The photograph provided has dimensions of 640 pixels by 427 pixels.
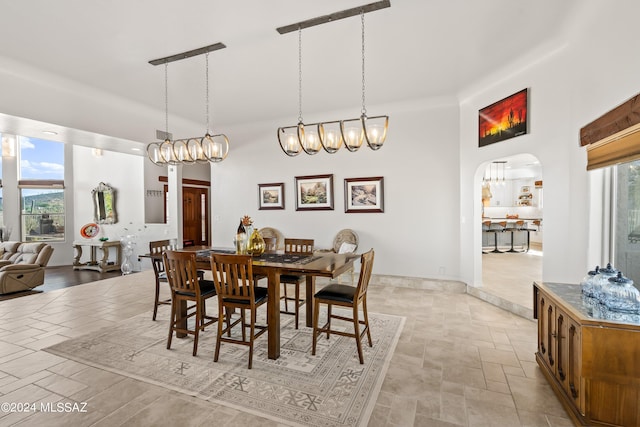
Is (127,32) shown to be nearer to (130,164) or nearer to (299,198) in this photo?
(299,198)

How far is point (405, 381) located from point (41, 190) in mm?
10252

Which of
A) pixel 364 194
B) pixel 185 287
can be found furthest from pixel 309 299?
pixel 364 194

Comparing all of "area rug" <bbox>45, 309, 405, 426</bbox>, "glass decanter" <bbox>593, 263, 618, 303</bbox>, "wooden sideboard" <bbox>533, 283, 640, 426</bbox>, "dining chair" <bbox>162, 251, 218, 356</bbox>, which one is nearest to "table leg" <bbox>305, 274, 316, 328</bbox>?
"area rug" <bbox>45, 309, 405, 426</bbox>

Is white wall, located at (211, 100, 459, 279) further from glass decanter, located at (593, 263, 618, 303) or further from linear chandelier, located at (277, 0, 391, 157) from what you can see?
glass decanter, located at (593, 263, 618, 303)

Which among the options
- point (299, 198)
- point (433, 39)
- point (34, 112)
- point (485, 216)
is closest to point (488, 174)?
point (485, 216)

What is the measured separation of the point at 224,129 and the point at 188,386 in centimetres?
554

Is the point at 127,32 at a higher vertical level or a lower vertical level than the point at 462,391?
higher

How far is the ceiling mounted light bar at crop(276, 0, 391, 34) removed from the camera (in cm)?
260

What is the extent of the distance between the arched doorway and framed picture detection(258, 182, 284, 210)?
369 cm

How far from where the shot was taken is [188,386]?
7.75ft

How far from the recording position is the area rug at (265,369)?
6.98ft

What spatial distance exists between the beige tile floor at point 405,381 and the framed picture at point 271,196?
3071 mm

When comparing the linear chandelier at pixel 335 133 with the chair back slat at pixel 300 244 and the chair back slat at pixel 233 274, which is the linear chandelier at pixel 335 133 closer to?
the chair back slat at pixel 300 244

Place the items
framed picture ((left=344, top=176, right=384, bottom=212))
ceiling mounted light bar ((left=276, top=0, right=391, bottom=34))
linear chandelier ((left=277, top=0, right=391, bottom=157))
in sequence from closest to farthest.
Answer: ceiling mounted light bar ((left=276, top=0, right=391, bottom=34)), linear chandelier ((left=277, top=0, right=391, bottom=157)), framed picture ((left=344, top=176, right=384, bottom=212))
